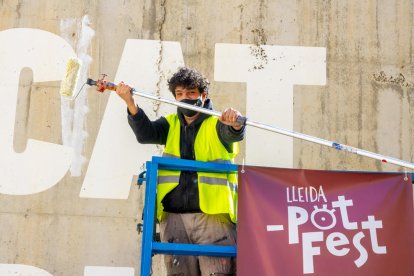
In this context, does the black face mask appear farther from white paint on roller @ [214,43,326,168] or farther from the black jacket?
white paint on roller @ [214,43,326,168]

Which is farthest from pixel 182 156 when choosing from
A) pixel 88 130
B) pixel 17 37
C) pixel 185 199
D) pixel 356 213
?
pixel 17 37

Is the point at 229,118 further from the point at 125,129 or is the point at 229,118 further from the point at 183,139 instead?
the point at 125,129

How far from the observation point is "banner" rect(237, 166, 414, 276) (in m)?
4.01

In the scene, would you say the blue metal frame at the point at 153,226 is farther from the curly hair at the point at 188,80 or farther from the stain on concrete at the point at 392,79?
the stain on concrete at the point at 392,79

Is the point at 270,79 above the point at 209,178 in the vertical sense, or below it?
above

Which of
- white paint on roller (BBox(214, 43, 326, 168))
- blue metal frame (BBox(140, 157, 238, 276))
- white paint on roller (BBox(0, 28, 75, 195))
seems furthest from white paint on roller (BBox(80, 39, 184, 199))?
blue metal frame (BBox(140, 157, 238, 276))

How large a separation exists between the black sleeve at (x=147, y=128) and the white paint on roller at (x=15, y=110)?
9.19ft

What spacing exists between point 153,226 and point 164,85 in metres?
3.46

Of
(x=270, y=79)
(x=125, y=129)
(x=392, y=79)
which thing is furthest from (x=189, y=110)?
(x=392, y=79)

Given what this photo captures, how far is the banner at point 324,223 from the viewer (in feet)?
13.2

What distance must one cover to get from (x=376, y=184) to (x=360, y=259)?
1.50 feet

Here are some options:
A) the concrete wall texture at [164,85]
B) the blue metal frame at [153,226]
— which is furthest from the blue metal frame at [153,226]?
the concrete wall texture at [164,85]

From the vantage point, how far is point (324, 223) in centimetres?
409

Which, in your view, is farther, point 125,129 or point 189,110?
point 125,129
